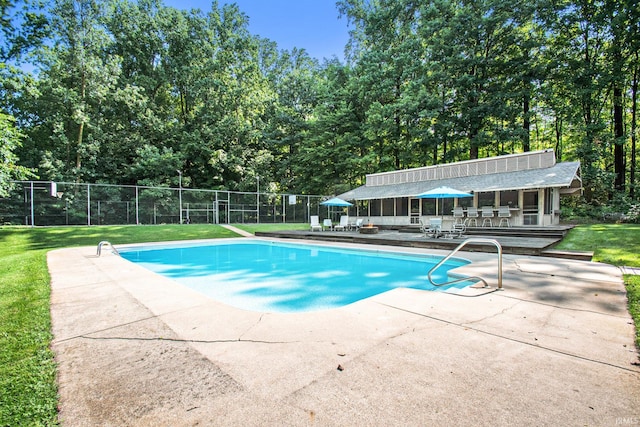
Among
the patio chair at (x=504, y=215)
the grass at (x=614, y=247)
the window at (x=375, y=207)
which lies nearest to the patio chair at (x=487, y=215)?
the patio chair at (x=504, y=215)

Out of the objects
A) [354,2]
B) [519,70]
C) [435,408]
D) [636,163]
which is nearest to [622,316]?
[435,408]

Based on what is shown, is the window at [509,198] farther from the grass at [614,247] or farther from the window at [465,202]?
the grass at [614,247]

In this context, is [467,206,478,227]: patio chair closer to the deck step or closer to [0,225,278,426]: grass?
the deck step

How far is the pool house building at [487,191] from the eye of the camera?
13.1 m

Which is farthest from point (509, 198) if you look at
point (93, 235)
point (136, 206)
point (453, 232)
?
point (136, 206)

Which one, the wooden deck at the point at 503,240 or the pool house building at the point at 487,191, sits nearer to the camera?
the wooden deck at the point at 503,240

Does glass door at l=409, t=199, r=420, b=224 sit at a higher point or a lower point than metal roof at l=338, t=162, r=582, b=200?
lower

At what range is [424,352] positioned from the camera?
2.47 metres

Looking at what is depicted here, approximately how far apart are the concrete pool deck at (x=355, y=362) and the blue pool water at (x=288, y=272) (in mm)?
2006

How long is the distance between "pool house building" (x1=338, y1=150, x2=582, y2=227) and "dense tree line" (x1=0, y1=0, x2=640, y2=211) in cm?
544

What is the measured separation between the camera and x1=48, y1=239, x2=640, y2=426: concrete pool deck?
1.71 metres

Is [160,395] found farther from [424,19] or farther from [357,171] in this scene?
[424,19]

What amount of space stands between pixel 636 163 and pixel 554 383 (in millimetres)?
31638

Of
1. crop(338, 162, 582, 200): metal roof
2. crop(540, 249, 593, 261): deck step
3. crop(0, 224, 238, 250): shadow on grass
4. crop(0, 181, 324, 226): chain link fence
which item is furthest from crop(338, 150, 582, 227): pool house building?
crop(0, 224, 238, 250): shadow on grass
